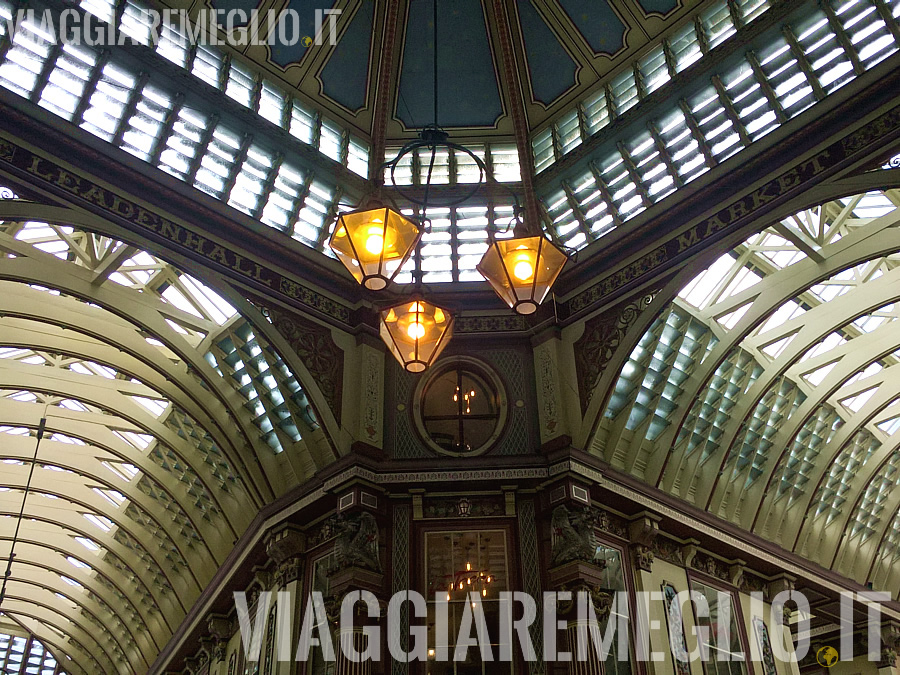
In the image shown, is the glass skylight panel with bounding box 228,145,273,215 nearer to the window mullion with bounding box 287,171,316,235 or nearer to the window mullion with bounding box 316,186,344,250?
the window mullion with bounding box 287,171,316,235

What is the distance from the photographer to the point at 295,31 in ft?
45.9

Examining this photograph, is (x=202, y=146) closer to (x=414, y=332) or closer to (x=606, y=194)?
(x=606, y=194)

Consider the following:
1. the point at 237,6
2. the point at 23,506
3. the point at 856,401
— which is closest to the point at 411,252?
the point at 237,6

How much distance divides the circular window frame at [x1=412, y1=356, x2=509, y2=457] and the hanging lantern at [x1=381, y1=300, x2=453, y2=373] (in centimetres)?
556

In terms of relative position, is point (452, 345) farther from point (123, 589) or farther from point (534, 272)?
point (123, 589)

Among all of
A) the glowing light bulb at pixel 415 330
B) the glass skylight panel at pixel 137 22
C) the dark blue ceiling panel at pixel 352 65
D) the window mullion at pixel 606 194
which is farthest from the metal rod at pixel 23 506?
the glowing light bulb at pixel 415 330

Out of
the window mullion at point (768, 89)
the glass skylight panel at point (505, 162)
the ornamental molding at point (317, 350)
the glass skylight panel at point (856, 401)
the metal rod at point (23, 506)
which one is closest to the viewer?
the window mullion at point (768, 89)

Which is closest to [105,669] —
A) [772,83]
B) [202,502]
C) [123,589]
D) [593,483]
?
[123,589]

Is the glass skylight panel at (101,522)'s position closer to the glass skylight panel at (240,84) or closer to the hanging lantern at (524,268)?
the glass skylight panel at (240,84)

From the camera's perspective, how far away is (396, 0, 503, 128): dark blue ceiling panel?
14.6m

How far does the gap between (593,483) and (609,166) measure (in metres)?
4.90

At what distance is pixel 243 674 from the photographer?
1502cm

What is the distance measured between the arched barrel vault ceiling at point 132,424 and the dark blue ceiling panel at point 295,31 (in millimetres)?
3659

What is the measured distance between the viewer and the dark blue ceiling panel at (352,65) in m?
14.3
